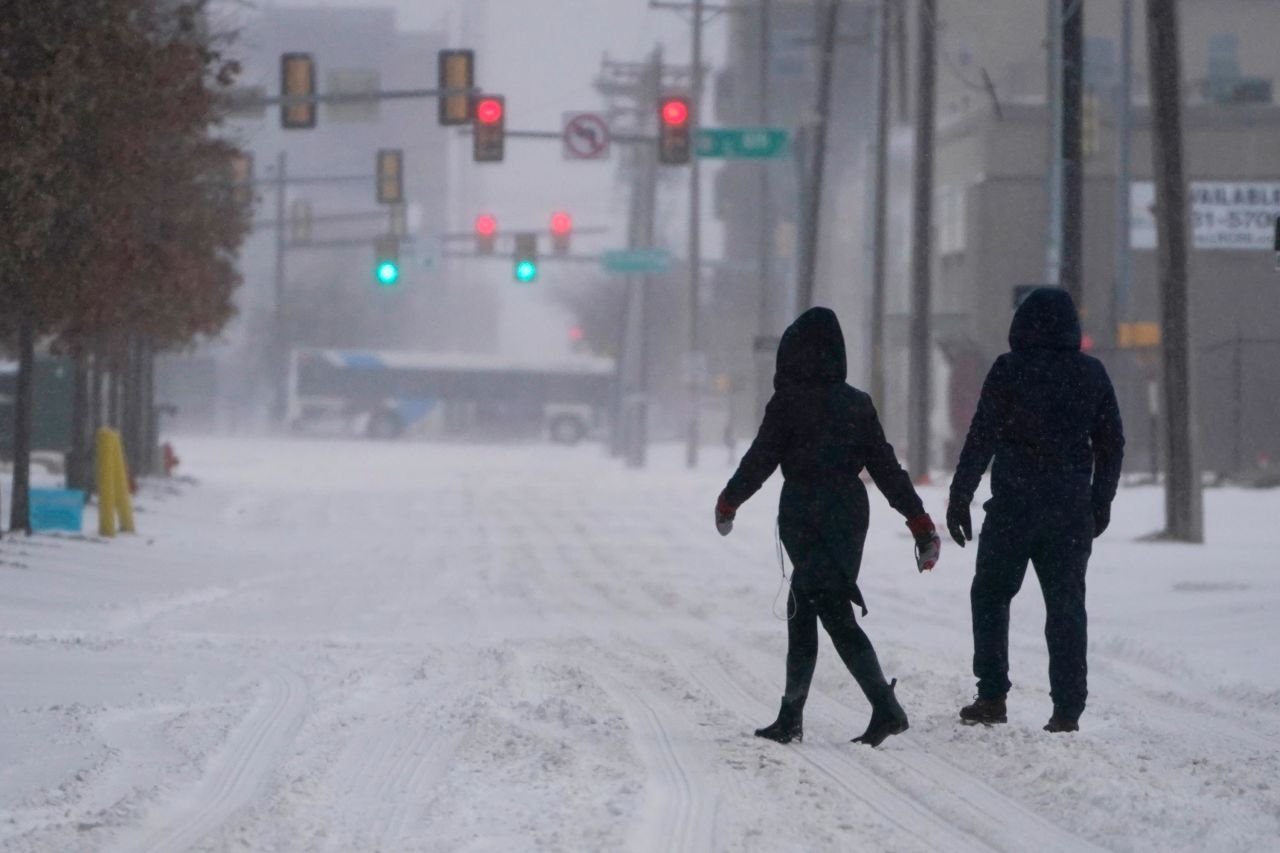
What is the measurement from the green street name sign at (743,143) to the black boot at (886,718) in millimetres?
22862

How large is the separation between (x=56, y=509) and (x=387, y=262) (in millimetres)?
22846

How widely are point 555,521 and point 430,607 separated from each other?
11447 mm

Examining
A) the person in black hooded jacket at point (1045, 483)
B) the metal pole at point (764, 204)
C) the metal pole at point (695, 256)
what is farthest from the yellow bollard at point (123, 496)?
the metal pole at point (695, 256)

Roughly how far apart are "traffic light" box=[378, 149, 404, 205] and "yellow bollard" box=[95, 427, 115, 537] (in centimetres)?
1597

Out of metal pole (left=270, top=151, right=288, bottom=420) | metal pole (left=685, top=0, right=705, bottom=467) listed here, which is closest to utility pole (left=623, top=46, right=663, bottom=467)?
metal pole (left=685, top=0, right=705, bottom=467)

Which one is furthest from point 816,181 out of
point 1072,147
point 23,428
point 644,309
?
point 644,309

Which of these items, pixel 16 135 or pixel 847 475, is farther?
pixel 16 135

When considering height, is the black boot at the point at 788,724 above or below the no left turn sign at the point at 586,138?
below

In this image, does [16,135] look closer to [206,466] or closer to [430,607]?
[430,607]

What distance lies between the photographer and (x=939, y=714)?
908 centimetres

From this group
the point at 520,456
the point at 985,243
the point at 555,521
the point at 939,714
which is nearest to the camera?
the point at 939,714

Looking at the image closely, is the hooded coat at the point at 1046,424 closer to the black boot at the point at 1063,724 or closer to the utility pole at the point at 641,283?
the black boot at the point at 1063,724

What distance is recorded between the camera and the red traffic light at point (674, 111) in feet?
91.0

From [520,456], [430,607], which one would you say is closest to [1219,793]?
[430,607]
